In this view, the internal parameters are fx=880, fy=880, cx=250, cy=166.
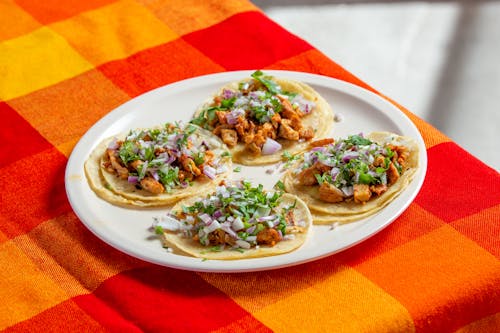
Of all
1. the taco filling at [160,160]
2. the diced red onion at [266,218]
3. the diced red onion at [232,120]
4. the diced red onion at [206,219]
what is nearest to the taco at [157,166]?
the taco filling at [160,160]

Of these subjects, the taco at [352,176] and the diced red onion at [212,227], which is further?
the taco at [352,176]

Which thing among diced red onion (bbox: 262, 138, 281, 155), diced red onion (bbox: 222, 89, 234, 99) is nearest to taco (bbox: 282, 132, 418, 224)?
diced red onion (bbox: 262, 138, 281, 155)

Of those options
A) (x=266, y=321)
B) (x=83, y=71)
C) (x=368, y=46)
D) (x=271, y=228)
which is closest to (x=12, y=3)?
(x=83, y=71)

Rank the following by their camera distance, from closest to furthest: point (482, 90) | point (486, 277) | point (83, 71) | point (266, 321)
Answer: point (266, 321) → point (486, 277) → point (83, 71) → point (482, 90)

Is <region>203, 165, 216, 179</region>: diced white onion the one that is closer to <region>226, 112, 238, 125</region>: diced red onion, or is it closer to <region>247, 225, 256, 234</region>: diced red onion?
<region>226, 112, 238, 125</region>: diced red onion

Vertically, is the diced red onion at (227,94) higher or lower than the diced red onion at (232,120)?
higher

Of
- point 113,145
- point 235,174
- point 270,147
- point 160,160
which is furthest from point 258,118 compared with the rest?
point 113,145

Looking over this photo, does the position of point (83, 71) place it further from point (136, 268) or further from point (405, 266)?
point (405, 266)

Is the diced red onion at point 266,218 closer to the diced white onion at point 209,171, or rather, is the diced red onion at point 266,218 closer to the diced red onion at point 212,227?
the diced red onion at point 212,227
